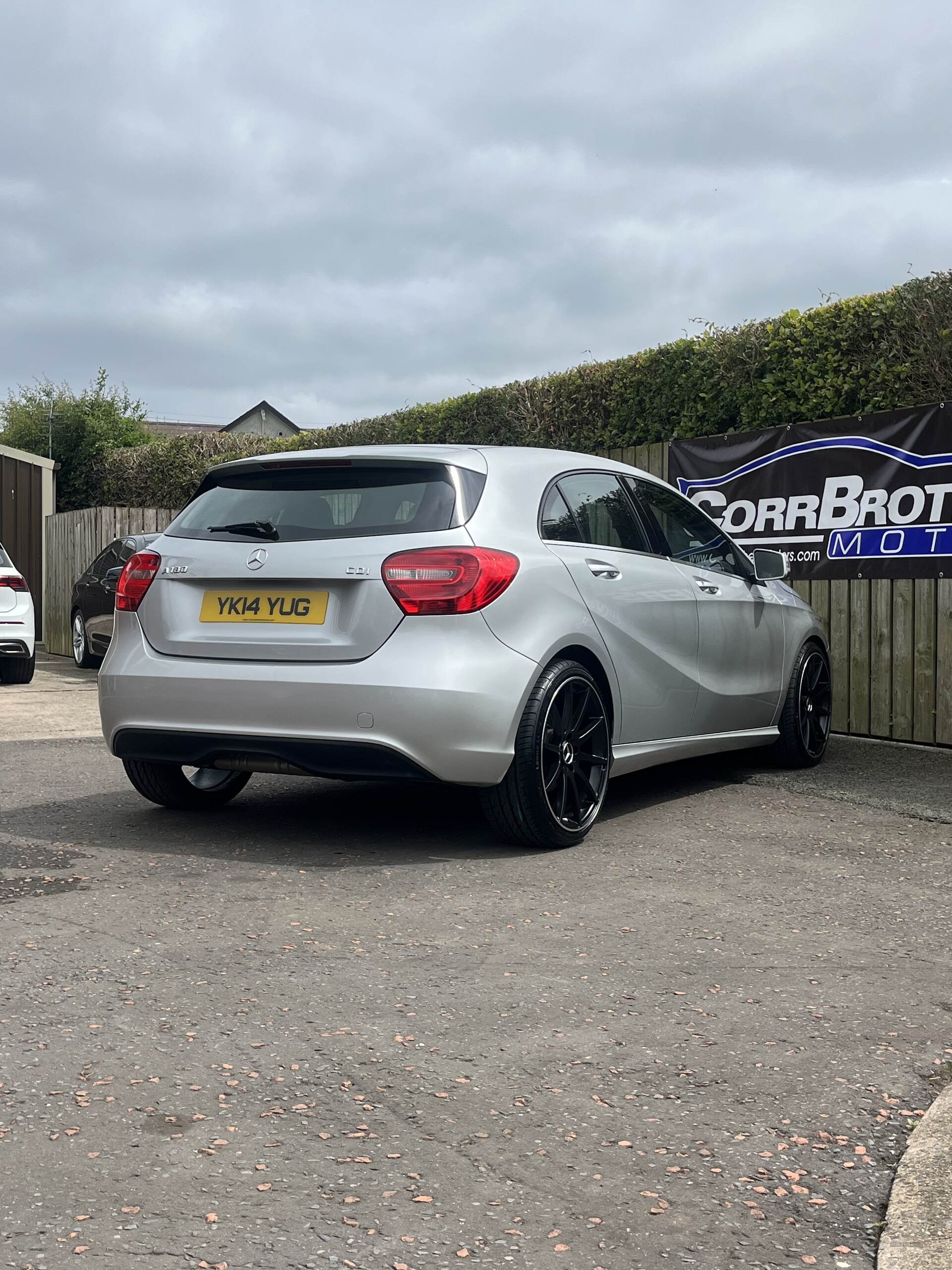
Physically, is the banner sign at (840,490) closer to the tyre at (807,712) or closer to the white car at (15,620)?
the tyre at (807,712)

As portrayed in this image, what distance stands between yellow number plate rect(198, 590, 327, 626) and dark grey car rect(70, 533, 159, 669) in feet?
31.0

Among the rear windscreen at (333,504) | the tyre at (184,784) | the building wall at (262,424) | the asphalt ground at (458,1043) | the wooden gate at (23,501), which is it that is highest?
the building wall at (262,424)

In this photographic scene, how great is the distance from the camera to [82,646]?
1650 centimetres

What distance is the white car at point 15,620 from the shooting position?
536 inches

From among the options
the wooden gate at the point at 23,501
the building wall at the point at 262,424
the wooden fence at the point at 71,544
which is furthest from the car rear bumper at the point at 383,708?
the building wall at the point at 262,424

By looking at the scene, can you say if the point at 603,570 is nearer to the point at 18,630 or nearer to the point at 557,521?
the point at 557,521

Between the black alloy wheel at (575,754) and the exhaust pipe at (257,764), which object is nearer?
the exhaust pipe at (257,764)

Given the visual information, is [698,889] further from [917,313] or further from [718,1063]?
[917,313]

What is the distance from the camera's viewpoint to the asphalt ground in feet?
8.18

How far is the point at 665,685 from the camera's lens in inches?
258

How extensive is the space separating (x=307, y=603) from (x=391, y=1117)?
2.85 m

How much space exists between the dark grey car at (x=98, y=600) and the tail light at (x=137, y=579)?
29.6 ft

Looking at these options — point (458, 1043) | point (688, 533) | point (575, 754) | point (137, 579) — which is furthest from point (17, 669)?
point (458, 1043)

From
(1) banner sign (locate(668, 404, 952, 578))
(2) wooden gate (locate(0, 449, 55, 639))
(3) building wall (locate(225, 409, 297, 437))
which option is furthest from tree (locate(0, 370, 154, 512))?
(3) building wall (locate(225, 409, 297, 437))
